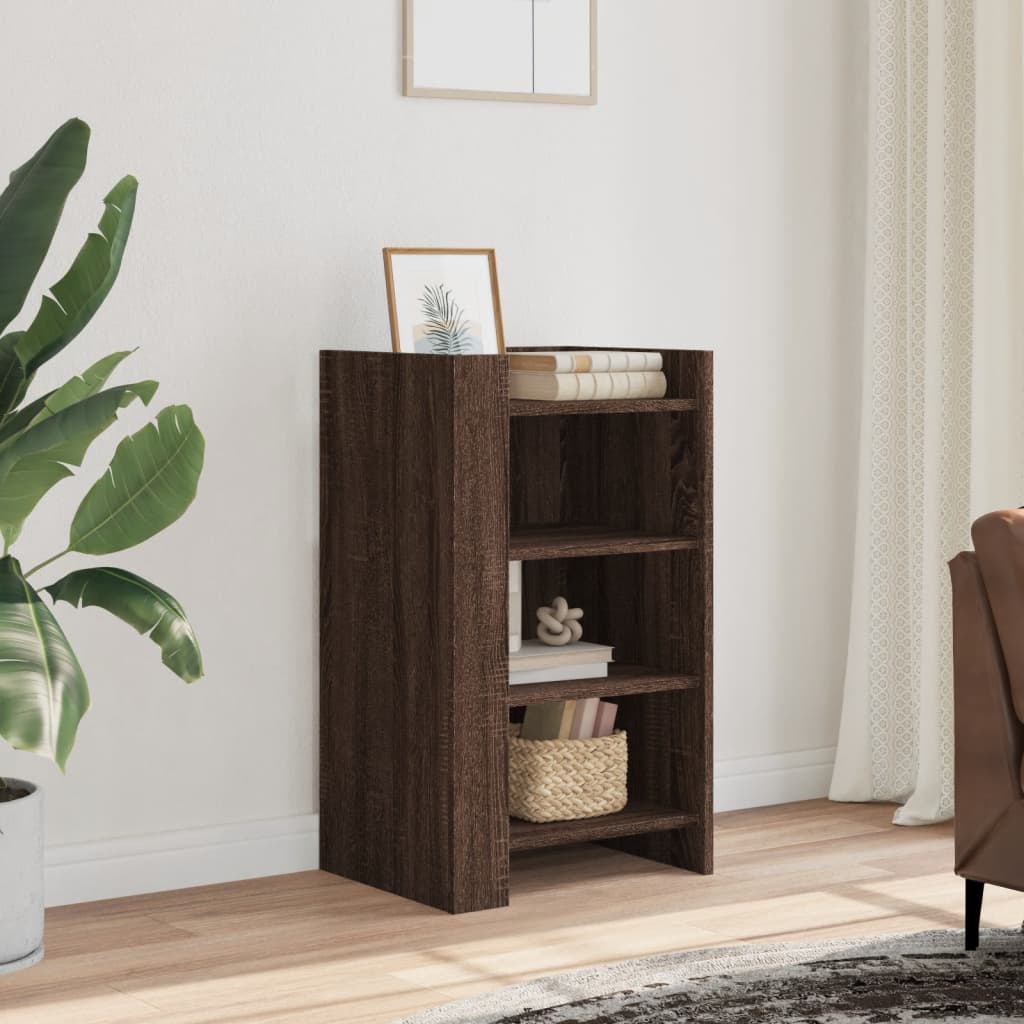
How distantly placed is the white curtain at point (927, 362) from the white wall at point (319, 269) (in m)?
0.14

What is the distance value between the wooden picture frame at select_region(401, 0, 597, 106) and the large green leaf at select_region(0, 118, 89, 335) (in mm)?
1028

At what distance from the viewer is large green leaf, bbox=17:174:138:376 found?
113 inches

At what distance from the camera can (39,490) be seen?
286cm

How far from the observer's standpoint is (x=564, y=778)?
141 inches

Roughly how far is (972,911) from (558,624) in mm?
1012

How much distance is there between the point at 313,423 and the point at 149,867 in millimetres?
909

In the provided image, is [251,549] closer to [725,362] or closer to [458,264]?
[458,264]

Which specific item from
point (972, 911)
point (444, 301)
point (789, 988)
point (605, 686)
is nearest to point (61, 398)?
point (444, 301)

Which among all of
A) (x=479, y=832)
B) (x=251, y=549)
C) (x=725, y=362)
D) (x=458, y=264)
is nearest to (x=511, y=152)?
(x=458, y=264)

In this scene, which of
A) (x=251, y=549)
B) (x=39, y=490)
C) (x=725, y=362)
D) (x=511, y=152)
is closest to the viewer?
(x=39, y=490)

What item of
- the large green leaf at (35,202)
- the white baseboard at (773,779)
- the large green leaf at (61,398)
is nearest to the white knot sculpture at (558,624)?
the white baseboard at (773,779)

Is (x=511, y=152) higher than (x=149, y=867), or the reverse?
(x=511, y=152)

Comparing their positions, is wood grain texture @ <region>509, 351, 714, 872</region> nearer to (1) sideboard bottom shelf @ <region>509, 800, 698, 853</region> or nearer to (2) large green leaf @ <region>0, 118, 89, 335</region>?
(1) sideboard bottom shelf @ <region>509, 800, 698, 853</region>

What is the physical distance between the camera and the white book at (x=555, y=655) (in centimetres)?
351
